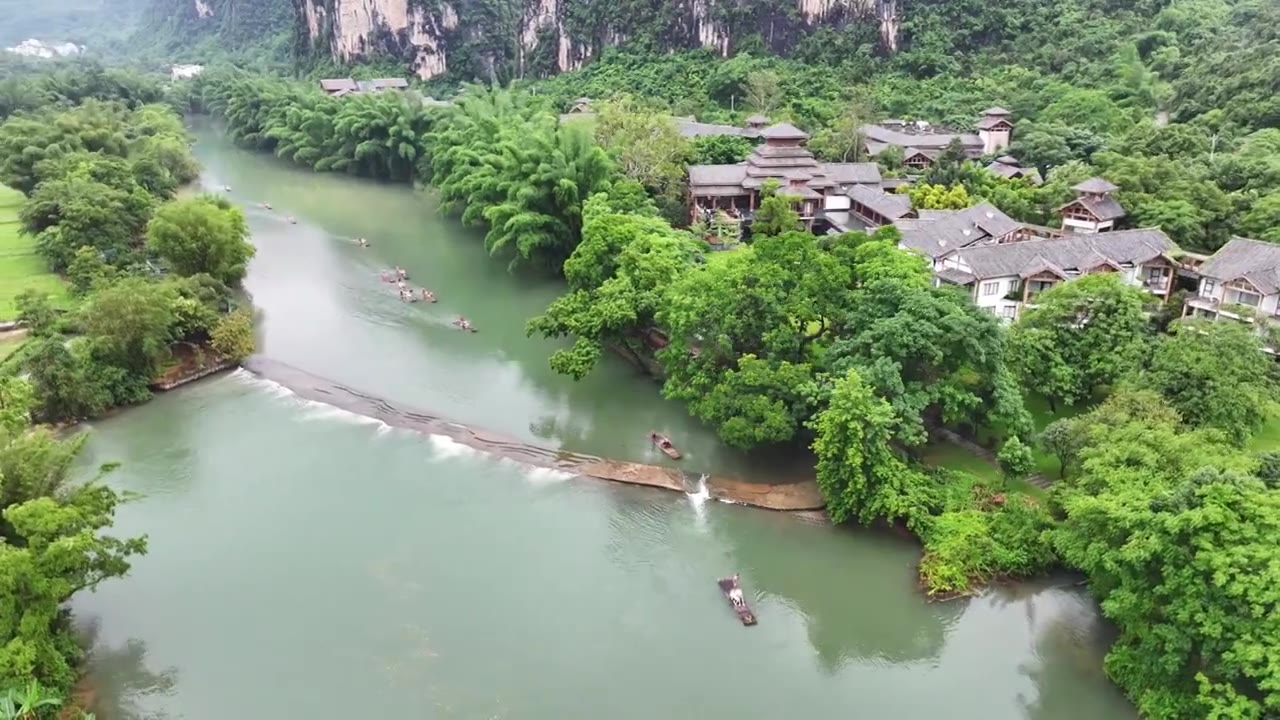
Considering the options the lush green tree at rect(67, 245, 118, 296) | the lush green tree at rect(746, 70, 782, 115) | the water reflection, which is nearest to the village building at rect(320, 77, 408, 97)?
the lush green tree at rect(746, 70, 782, 115)

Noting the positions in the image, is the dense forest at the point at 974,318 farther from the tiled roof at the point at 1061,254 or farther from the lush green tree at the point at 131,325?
the lush green tree at the point at 131,325

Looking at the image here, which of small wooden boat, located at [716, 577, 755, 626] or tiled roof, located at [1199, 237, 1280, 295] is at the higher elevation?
tiled roof, located at [1199, 237, 1280, 295]

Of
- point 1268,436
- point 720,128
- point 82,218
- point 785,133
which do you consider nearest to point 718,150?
point 785,133

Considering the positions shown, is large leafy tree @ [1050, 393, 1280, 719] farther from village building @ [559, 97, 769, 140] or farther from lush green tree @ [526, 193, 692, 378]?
village building @ [559, 97, 769, 140]

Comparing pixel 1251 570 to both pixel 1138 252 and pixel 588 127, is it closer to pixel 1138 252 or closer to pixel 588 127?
pixel 1138 252

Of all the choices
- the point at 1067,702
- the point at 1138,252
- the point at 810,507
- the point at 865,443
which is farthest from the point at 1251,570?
the point at 1138,252
